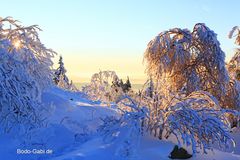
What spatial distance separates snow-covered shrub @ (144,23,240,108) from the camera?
18.2 metres

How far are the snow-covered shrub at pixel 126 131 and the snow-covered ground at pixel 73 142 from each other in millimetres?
179

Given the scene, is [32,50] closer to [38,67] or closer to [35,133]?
[38,67]

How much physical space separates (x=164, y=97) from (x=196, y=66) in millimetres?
6015

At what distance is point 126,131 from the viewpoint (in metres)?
11.4

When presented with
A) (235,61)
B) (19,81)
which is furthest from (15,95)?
(235,61)

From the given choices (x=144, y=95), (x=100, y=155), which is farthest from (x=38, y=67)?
(x=100, y=155)

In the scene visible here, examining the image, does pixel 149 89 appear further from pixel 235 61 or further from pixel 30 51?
pixel 235 61

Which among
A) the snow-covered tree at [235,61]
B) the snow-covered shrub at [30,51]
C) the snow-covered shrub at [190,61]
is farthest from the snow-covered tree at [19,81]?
the snow-covered tree at [235,61]

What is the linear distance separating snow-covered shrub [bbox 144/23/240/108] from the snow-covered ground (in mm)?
3599

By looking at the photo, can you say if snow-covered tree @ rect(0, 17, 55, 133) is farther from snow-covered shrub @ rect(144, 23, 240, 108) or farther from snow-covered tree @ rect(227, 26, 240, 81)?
snow-covered tree @ rect(227, 26, 240, 81)

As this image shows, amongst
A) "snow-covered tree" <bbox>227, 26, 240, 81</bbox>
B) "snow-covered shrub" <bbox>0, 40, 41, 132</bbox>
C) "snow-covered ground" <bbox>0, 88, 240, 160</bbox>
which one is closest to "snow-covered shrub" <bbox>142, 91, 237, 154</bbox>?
"snow-covered ground" <bbox>0, 88, 240, 160</bbox>

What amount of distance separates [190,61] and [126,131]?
26.8 feet

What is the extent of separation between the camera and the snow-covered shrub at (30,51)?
14.1 m

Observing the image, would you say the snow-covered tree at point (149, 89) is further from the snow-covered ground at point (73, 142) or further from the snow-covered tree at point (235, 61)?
the snow-covered tree at point (235, 61)
